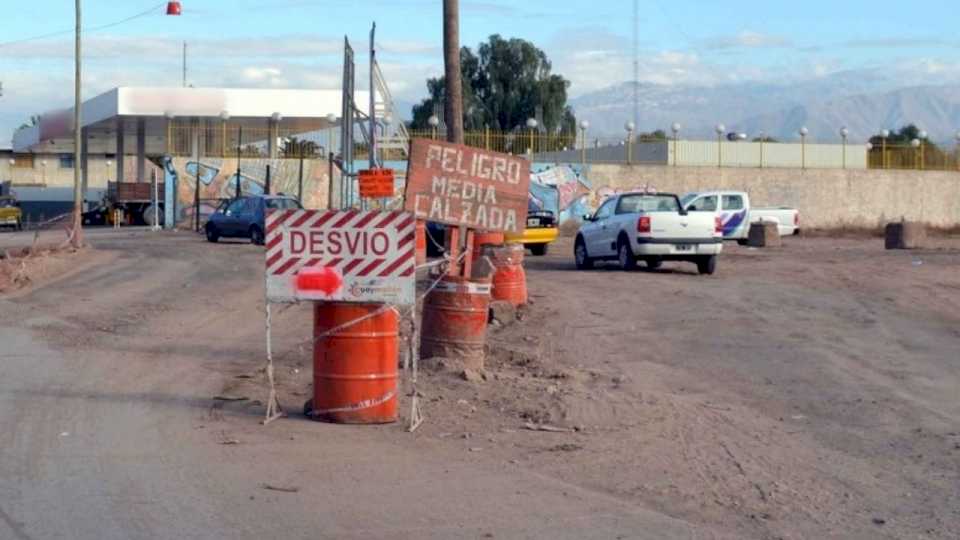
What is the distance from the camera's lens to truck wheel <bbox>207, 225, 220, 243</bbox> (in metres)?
40.7

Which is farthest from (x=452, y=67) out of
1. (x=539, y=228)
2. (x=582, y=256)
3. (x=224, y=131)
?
(x=224, y=131)

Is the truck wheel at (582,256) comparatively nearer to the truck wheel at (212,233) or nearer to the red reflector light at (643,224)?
the red reflector light at (643,224)

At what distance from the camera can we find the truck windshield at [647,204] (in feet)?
91.8

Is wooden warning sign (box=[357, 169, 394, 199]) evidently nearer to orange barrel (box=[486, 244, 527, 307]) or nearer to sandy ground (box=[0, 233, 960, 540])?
sandy ground (box=[0, 233, 960, 540])

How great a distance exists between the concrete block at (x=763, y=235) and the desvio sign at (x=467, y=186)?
88.6 feet

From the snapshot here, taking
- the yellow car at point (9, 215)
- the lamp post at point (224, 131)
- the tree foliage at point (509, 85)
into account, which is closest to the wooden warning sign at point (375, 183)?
the lamp post at point (224, 131)

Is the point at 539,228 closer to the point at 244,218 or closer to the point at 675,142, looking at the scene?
the point at 244,218

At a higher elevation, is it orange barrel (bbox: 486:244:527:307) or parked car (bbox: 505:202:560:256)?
parked car (bbox: 505:202:560:256)

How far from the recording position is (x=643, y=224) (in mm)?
27062

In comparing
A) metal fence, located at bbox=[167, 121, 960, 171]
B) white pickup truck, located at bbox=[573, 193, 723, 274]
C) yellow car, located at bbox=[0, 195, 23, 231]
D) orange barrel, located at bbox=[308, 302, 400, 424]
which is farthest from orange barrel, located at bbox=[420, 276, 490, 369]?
yellow car, located at bbox=[0, 195, 23, 231]

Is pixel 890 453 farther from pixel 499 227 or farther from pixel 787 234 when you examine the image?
pixel 787 234

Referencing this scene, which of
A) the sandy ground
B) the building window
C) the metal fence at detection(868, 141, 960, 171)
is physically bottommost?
the sandy ground

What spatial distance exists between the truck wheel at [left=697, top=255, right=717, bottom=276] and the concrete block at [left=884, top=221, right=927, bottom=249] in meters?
10.7

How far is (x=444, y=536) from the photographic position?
7.95 metres
